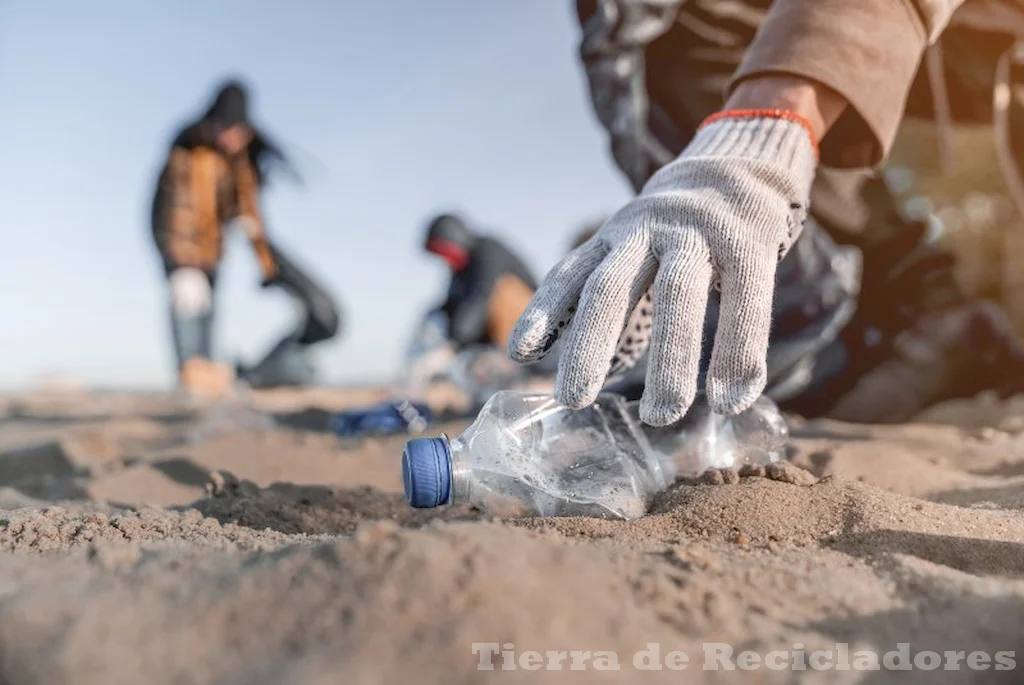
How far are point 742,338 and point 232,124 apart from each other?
603 centimetres

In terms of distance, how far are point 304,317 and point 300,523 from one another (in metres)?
5.56

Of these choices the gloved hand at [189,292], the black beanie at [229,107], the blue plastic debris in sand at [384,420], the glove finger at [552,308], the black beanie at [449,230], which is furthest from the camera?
the black beanie at [229,107]

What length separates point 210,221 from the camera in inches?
248

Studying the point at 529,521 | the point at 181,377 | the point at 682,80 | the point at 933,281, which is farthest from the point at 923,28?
the point at 181,377

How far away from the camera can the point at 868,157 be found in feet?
6.30

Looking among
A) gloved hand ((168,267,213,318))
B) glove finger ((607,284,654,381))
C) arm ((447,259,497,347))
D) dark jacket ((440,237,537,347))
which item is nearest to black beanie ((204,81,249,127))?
gloved hand ((168,267,213,318))

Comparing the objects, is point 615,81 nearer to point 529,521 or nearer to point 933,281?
point 933,281

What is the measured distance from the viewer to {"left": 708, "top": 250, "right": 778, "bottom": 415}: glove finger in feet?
4.50

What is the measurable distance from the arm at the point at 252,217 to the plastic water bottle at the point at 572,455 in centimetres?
535

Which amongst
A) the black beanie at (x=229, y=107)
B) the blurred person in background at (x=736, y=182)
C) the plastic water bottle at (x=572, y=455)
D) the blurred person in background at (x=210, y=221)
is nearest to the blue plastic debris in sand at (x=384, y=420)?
the blurred person in background at (x=736, y=182)

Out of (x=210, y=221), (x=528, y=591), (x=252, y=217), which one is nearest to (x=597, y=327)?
(x=528, y=591)

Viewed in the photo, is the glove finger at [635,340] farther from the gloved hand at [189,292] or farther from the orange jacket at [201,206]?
the orange jacket at [201,206]

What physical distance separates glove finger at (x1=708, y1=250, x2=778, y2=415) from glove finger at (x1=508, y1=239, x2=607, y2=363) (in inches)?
10.8

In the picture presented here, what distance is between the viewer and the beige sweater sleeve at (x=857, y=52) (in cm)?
175
